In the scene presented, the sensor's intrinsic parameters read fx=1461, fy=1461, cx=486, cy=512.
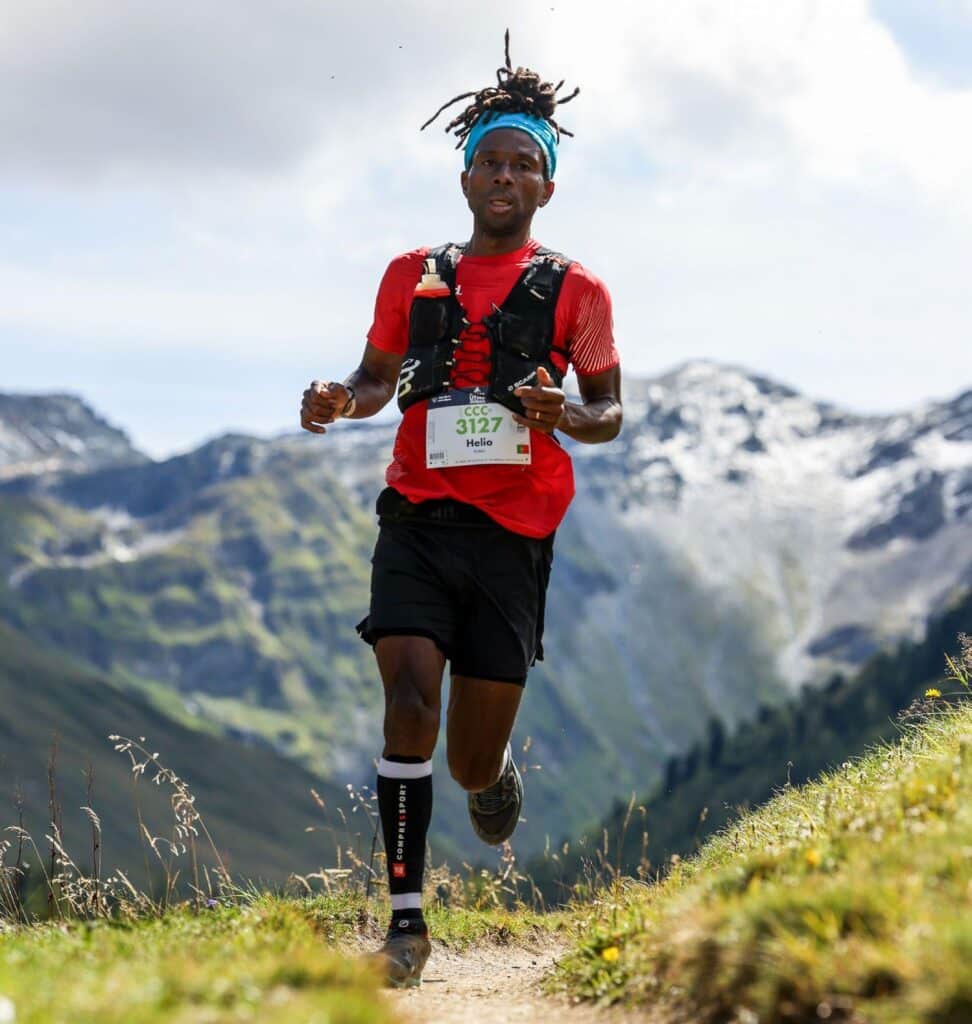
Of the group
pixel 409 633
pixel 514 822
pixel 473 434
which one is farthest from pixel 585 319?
pixel 514 822

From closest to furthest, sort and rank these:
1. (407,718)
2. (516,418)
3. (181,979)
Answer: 1. (181,979)
2. (407,718)
3. (516,418)

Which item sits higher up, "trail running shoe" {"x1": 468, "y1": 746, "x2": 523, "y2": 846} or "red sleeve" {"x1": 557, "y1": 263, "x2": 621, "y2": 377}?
"red sleeve" {"x1": 557, "y1": 263, "x2": 621, "y2": 377}

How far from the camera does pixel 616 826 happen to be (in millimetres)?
147625

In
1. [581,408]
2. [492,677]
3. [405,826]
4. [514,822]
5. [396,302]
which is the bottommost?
[514,822]

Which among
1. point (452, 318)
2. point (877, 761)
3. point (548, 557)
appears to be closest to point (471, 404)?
point (452, 318)

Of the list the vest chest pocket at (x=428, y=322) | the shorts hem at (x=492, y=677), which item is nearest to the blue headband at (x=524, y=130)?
the vest chest pocket at (x=428, y=322)

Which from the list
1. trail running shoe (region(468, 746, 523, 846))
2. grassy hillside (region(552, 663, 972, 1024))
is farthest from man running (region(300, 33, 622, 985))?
grassy hillside (region(552, 663, 972, 1024))

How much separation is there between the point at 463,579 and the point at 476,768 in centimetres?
129

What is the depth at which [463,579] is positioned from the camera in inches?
308

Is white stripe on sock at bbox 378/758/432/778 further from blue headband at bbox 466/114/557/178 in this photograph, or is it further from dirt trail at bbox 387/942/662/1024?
blue headband at bbox 466/114/557/178

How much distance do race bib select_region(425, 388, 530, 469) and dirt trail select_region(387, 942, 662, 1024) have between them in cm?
267

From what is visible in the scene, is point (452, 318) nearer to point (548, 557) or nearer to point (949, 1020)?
point (548, 557)

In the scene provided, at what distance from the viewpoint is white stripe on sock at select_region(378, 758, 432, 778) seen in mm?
7547

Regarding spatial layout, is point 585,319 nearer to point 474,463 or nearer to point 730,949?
point 474,463
